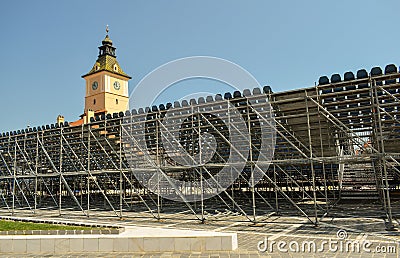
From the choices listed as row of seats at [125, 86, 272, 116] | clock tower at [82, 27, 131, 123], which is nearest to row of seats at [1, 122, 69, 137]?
row of seats at [125, 86, 272, 116]

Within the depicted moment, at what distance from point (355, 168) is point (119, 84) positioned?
3576cm

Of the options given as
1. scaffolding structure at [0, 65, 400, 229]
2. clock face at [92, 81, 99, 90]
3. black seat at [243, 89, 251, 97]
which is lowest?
scaffolding structure at [0, 65, 400, 229]

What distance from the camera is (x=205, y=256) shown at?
23.1ft

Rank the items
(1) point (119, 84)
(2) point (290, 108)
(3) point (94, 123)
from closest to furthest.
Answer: (2) point (290, 108) → (3) point (94, 123) → (1) point (119, 84)

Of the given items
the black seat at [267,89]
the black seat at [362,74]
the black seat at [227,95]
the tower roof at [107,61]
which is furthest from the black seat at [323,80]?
the tower roof at [107,61]

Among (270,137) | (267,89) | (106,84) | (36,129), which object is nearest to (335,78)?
(267,89)

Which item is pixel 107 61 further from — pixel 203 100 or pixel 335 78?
pixel 335 78

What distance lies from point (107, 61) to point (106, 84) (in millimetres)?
4070

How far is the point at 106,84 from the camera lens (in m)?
45.8

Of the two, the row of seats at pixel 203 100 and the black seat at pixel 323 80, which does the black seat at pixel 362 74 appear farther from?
the row of seats at pixel 203 100

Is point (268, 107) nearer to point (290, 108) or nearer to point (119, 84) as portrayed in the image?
point (290, 108)

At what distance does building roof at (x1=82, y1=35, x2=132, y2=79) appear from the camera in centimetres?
4734

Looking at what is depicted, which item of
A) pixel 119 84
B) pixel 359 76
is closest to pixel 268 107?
pixel 359 76

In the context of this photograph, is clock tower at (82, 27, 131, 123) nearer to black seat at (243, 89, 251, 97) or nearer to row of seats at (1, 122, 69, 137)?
row of seats at (1, 122, 69, 137)
